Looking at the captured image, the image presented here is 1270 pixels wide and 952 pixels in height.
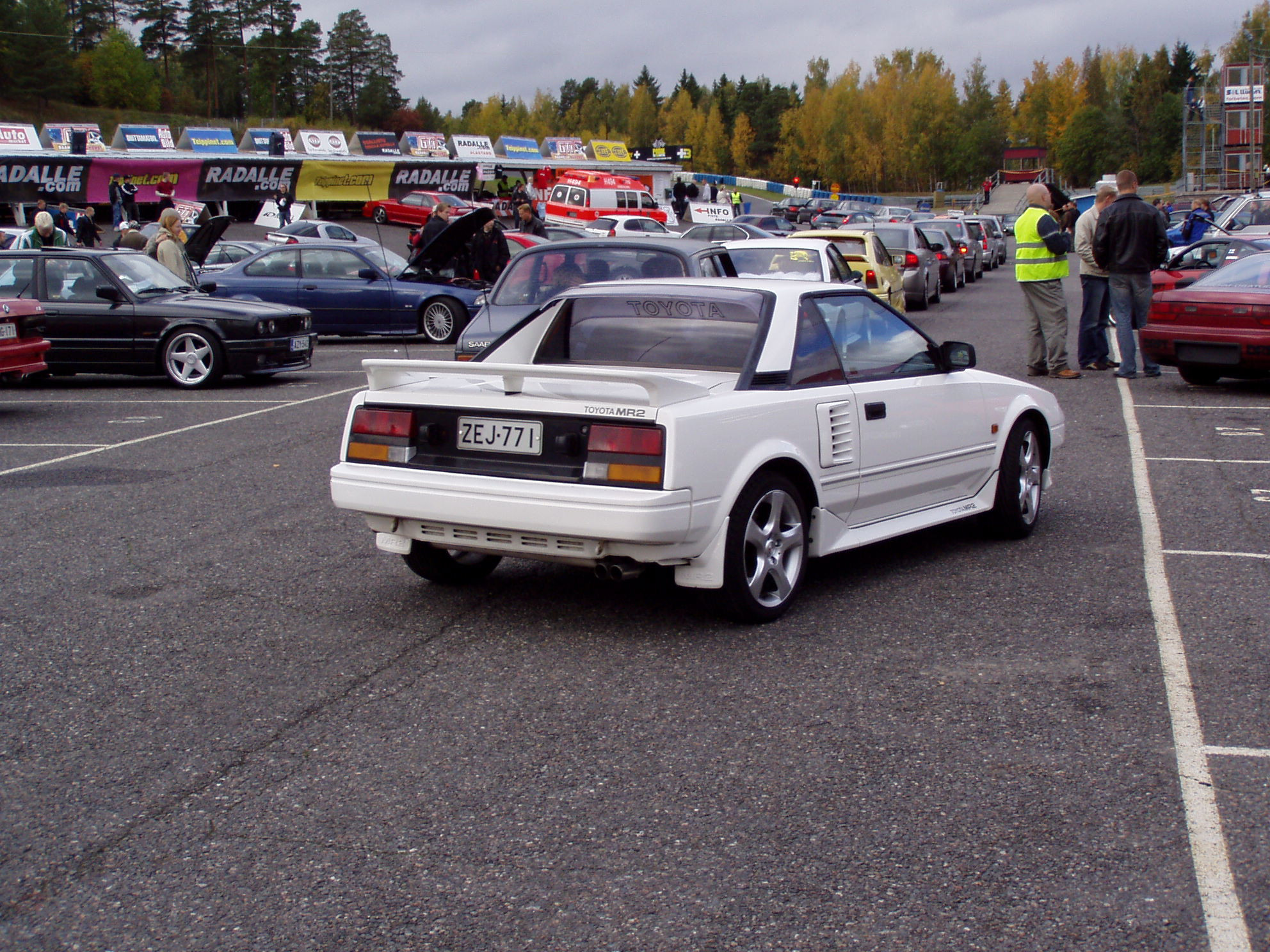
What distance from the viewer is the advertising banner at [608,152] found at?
78.9 metres

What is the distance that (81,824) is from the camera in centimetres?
349

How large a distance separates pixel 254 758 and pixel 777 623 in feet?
7.12

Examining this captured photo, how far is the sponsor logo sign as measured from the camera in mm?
57844

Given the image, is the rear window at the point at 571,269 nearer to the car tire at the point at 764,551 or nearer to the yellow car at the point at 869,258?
the car tire at the point at 764,551

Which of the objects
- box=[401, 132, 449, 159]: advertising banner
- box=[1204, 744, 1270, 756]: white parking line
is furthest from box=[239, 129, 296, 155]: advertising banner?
box=[1204, 744, 1270, 756]: white parking line

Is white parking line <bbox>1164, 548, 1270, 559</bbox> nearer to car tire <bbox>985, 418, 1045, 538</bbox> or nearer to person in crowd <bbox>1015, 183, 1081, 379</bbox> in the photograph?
car tire <bbox>985, 418, 1045, 538</bbox>

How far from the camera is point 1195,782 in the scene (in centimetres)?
366

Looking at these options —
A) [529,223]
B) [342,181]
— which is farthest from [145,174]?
[529,223]

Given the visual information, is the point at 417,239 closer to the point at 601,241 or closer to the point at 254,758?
→ the point at 601,241

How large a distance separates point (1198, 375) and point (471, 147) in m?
55.4

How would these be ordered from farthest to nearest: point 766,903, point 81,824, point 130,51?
1. point 130,51
2. point 81,824
3. point 766,903

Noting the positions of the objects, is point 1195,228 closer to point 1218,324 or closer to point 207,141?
point 1218,324

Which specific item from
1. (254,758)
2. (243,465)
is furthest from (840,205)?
(254,758)

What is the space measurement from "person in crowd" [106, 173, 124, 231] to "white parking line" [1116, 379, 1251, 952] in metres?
35.8
